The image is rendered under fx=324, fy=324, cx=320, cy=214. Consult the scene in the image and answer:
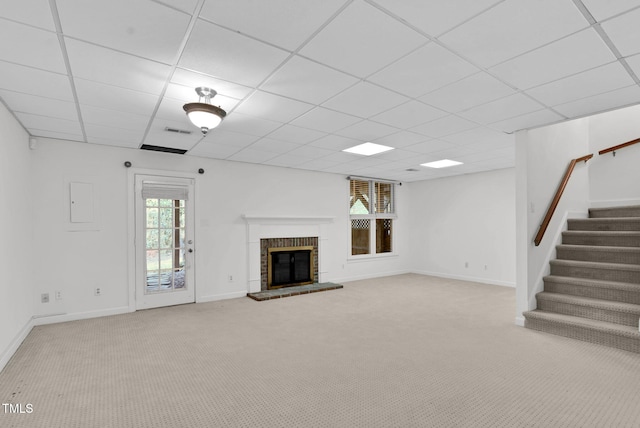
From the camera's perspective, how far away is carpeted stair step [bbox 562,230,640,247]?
439 centimetres

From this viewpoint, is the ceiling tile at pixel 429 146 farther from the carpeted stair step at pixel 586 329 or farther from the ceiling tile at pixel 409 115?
the carpeted stair step at pixel 586 329

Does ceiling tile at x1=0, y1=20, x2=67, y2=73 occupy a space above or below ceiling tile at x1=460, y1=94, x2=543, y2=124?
above

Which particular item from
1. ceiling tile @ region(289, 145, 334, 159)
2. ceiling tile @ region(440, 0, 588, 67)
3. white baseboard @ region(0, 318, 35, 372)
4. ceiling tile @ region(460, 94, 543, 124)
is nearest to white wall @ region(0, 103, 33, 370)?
white baseboard @ region(0, 318, 35, 372)

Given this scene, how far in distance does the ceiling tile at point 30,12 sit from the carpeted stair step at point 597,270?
574cm

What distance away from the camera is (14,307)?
136 inches

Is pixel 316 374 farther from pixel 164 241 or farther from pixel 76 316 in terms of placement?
pixel 76 316

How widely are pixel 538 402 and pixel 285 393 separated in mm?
1872

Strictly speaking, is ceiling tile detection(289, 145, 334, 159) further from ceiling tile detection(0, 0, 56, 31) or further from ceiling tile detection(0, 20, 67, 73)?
ceiling tile detection(0, 0, 56, 31)

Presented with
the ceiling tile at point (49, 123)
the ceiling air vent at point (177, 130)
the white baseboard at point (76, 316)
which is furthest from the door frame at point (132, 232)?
the ceiling air vent at point (177, 130)

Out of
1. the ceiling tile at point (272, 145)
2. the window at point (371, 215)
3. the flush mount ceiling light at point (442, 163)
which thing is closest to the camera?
the ceiling tile at point (272, 145)

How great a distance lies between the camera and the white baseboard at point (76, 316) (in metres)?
4.26

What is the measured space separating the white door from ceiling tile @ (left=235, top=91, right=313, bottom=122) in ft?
8.41

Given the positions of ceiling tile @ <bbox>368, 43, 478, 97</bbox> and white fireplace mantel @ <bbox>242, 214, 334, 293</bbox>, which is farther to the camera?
white fireplace mantel @ <bbox>242, 214, 334, 293</bbox>

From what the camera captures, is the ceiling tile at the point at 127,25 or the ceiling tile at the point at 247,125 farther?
the ceiling tile at the point at 247,125
